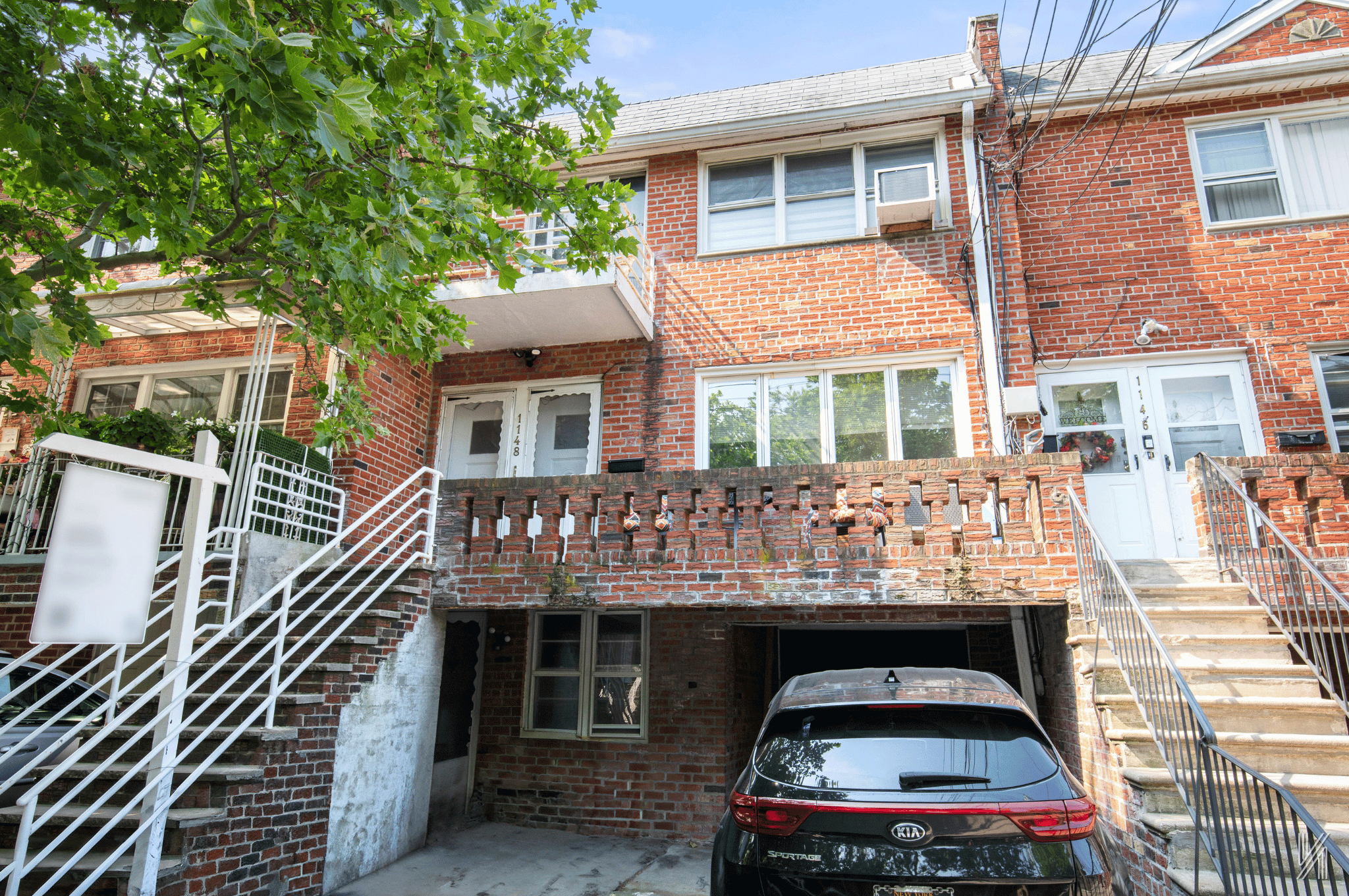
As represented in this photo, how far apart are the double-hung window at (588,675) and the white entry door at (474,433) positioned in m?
2.21

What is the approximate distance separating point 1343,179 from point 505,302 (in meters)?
9.81

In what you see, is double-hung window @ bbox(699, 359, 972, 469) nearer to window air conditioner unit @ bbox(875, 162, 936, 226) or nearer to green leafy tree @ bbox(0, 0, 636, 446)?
window air conditioner unit @ bbox(875, 162, 936, 226)

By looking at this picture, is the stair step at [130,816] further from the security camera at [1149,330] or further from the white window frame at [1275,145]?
the white window frame at [1275,145]

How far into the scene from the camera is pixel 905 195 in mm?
9117

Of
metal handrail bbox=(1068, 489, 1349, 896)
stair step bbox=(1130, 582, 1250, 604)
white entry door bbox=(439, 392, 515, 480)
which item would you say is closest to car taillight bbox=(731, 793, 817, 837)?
metal handrail bbox=(1068, 489, 1349, 896)

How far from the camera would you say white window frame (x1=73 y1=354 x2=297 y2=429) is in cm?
969

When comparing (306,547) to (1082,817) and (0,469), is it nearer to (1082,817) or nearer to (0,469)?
(0,469)

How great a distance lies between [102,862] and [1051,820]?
4.88 meters

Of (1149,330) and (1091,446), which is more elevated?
(1149,330)

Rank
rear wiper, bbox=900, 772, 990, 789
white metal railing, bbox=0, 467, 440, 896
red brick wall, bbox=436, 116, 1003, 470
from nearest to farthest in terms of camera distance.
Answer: rear wiper, bbox=900, 772, 990, 789
white metal railing, bbox=0, 467, 440, 896
red brick wall, bbox=436, 116, 1003, 470

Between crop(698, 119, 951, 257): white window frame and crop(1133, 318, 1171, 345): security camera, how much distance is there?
2.48m

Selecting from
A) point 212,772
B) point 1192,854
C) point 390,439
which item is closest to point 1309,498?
point 1192,854

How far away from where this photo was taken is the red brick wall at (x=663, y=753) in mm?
8031

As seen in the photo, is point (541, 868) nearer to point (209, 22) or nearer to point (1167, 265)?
point (209, 22)
